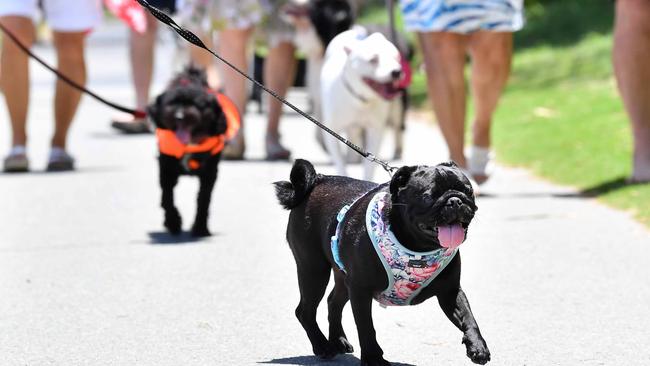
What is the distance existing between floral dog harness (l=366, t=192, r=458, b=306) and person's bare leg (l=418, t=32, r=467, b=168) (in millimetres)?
4979

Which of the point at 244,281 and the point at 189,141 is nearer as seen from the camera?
the point at 244,281

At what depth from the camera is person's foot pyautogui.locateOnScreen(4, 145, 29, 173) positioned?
1135cm

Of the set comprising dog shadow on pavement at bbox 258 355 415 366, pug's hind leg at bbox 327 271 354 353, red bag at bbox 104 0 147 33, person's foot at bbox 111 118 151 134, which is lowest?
person's foot at bbox 111 118 151 134

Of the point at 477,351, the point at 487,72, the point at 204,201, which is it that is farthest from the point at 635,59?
the point at 477,351

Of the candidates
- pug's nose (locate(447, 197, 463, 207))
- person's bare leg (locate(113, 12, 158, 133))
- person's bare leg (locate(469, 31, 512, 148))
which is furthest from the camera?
person's bare leg (locate(113, 12, 158, 133))

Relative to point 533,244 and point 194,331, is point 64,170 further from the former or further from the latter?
point 194,331

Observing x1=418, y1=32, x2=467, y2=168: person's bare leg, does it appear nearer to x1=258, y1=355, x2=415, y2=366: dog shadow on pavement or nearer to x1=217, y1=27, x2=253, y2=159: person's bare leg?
x1=217, y1=27, x2=253, y2=159: person's bare leg

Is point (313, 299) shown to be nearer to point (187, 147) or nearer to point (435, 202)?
point (435, 202)

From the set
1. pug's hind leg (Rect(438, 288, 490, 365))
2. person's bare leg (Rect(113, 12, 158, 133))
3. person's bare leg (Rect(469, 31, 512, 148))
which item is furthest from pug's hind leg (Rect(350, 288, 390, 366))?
person's bare leg (Rect(113, 12, 158, 133))

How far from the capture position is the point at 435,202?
4.64 metres

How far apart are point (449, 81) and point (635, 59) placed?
1.18m

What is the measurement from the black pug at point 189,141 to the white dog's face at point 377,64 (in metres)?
1.20

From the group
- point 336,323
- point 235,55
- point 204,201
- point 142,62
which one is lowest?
point 142,62

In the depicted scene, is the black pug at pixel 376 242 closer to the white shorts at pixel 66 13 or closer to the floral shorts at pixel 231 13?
the white shorts at pixel 66 13
